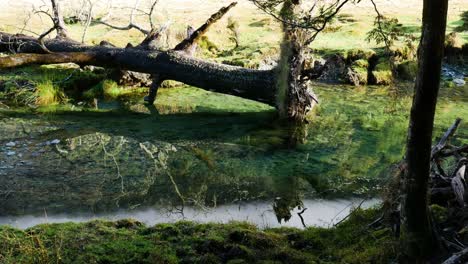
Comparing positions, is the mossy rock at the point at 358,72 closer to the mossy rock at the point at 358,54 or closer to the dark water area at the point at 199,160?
the mossy rock at the point at 358,54

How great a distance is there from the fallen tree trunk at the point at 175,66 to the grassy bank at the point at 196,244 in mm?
7451

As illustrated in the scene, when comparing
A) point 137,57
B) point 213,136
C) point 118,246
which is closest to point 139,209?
point 118,246

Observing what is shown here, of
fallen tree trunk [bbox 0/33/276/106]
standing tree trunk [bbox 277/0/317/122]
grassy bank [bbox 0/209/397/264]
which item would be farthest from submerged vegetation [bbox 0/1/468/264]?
fallen tree trunk [bbox 0/33/276/106]

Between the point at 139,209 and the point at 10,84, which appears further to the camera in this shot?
the point at 10,84

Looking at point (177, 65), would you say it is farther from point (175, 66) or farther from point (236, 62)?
point (236, 62)

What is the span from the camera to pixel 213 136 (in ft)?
40.7

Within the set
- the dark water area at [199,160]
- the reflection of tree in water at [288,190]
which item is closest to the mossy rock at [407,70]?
the dark water area at [199,160]

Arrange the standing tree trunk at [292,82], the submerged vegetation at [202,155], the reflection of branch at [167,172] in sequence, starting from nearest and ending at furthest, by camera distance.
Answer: the submerged vegetation at [202,155] → the reflection of branch at [167,172] → the standing tree trunk at [292,82]

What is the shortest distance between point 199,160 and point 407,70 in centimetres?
913

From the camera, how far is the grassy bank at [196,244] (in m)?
5.56

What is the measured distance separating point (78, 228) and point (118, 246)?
0.89 m

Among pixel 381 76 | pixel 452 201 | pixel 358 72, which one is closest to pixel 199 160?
pixel 452 201

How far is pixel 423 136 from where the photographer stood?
469 centimetres

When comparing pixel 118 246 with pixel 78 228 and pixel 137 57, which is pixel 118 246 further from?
pixel 137 57
